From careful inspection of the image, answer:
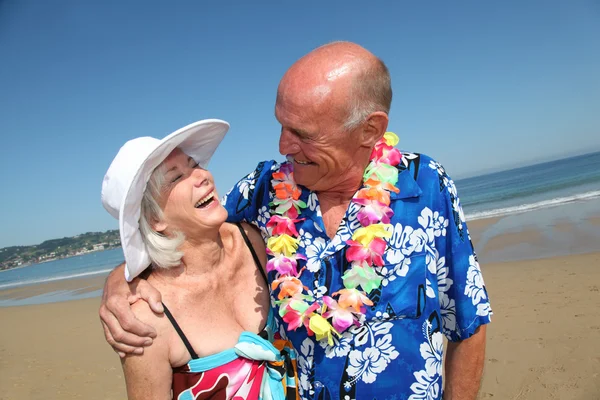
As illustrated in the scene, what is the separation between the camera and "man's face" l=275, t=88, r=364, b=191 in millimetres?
1924

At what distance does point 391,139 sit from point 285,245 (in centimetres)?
84

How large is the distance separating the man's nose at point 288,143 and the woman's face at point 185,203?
0.57 meters

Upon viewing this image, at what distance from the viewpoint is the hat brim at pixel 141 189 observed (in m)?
2.04

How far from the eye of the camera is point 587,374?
4.49m

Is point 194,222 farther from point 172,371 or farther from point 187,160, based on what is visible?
point 172,371

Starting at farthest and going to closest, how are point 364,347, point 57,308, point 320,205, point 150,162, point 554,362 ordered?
point 57,308, point 554,362, point 320,205, point 150,162, point 364,347

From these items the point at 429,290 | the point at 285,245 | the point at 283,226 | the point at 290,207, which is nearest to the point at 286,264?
the point at 285,245

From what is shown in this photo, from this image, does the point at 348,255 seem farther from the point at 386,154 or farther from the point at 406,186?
the point at 386,154

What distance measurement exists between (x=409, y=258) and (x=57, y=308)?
15.7 meters

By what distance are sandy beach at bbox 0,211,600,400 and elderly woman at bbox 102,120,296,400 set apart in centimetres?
365

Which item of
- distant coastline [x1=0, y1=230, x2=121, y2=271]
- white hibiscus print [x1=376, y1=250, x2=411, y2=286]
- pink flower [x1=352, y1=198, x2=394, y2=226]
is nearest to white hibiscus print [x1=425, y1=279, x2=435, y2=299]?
white hibiscus print [x1=376, y1=250, x2=411, y2=286]

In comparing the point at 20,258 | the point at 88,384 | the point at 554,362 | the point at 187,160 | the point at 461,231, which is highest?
the point at 187,160

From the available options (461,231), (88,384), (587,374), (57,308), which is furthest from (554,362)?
(57,308)

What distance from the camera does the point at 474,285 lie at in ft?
6.39
